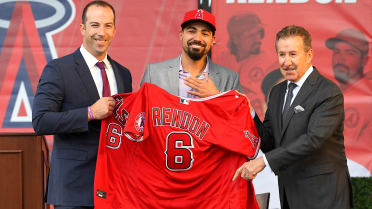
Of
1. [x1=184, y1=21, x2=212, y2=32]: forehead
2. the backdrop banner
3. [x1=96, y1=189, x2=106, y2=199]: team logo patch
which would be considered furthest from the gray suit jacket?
the backdrop banner

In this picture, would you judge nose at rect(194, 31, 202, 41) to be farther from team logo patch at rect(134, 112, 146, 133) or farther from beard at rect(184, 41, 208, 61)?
team logo patch at rect(134, 112, 146, 133)

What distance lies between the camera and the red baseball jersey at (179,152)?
281 cm

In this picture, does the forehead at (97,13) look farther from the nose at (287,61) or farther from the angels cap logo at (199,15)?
the nose at (287,61)

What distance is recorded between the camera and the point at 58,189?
9.31 ft

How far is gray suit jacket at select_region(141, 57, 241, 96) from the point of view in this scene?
3.15 m

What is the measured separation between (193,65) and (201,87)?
0.95 ft

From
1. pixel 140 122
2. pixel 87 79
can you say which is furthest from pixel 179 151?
pixel 87 79

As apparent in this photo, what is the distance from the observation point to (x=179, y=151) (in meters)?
2.81

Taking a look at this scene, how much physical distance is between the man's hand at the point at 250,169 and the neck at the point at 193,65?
29.3 inches

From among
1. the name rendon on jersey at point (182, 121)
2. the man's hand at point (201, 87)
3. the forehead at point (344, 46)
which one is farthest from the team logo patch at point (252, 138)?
the forehead at point (344, 46)

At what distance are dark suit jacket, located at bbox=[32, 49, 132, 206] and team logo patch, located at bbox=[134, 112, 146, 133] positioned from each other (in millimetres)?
270

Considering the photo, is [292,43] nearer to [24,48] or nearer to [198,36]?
[198,36]

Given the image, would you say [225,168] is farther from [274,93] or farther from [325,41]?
[325,41]

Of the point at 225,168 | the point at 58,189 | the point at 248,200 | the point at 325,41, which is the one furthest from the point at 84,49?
the point at 325,41
